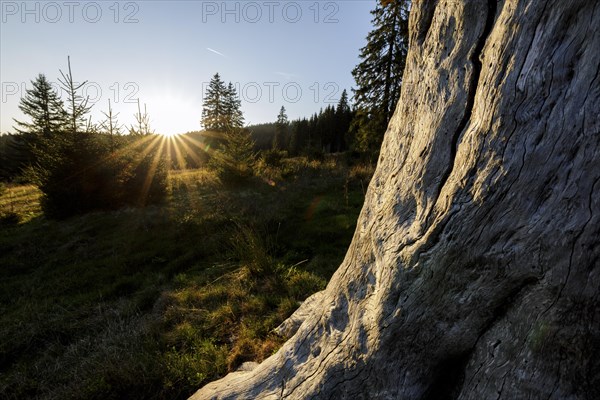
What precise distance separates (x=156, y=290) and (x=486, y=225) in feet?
22.7

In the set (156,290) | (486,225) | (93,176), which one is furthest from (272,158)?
(486,225)

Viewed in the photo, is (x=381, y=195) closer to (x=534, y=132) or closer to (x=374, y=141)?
(x=534, y=132)

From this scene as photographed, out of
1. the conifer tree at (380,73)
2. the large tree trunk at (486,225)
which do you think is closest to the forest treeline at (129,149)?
the conifer tree at (380,73)

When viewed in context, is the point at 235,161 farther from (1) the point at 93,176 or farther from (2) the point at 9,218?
(2) the point at 9,218

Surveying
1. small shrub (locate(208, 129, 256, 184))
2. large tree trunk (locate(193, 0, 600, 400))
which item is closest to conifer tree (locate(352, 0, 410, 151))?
small shrub (locate(208, 129, 256, 184))

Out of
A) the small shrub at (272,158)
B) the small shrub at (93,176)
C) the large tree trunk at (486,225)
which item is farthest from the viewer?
the small shrub at (272,158)

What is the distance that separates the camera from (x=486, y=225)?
1548 mm

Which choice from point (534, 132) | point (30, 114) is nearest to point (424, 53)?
point (534, 132)

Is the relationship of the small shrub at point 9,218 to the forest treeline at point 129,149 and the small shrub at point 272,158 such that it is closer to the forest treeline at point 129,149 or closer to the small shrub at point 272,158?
the forest treeline at point 129,149

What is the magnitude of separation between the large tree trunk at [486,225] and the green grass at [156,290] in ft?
8.00

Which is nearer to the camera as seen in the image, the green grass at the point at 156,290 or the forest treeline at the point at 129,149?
the green grass at the point at 156,290

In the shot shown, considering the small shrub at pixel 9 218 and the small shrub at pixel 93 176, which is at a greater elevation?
the small shrub at pixel 93 176

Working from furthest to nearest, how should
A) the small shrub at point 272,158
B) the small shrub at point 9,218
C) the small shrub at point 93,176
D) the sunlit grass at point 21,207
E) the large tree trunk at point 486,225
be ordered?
the small shrub at point 272,158 < the sunlit grass at point 21,207 < the small shrub at point 9,218 < the small shrub at point 93,176 < the large tree trunk at point 486,225

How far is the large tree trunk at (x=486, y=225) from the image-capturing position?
1.33 metres
